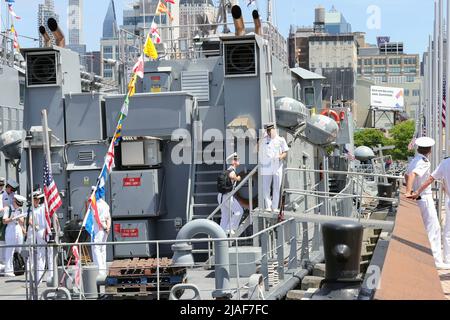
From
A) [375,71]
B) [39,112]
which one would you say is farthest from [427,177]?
[375,71]

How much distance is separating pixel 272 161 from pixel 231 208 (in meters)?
1.22

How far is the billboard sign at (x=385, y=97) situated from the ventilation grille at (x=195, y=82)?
3805 inches

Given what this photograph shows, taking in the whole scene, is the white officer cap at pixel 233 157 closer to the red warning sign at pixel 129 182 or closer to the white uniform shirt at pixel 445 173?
the red warning sign at pixel 129 182

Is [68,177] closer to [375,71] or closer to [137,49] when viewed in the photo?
[137,49]

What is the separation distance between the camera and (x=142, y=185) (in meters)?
12.7

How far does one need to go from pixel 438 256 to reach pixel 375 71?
5902 inches

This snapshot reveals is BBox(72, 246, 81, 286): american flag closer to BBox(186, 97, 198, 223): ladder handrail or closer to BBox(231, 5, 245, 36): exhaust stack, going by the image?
BBox(186, 97, 198, 223): ladder handrail

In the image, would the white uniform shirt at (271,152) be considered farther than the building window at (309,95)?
No

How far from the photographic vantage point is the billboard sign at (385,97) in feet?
359

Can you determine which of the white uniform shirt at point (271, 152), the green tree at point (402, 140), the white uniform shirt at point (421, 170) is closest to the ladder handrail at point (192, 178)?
the white uniform shirt at point (271, 152)

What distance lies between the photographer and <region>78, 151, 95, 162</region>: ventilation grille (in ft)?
43.9

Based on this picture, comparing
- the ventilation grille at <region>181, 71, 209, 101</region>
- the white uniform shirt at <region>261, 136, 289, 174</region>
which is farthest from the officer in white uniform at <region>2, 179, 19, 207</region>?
the white uniform shirt at <region>261, 136, 289, 174</region>

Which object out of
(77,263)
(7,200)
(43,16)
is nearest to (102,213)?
(77,263)

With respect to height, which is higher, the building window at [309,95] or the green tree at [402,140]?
the building window at [309,95]
